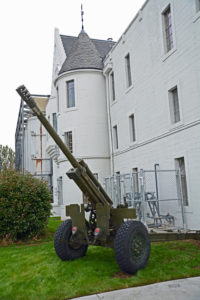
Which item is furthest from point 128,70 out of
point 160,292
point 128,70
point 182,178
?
point 160,292

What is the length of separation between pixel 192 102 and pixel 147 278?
6764 mm

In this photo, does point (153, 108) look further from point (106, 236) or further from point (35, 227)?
point (106, 236)

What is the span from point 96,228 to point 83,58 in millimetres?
14930

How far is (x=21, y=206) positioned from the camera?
34.9 ft

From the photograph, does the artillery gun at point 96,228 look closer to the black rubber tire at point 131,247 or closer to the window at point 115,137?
the black rubber tire at point 131,247

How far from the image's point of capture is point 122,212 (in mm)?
6645

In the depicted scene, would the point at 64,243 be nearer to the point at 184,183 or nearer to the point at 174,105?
the point at 184,183

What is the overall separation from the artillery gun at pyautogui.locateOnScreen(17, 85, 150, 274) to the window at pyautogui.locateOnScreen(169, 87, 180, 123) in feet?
20.3

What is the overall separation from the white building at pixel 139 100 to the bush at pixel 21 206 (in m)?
5.02

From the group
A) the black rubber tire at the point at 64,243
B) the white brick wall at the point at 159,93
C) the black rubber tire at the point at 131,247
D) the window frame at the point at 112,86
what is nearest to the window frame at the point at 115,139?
the white brick wall at the point at 159,93

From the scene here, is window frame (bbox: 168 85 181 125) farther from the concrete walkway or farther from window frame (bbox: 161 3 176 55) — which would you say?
the concrete walkway

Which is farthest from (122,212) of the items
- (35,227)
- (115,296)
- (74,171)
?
(35,227)

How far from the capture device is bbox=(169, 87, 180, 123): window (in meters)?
12.0

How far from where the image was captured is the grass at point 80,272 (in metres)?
5.41
